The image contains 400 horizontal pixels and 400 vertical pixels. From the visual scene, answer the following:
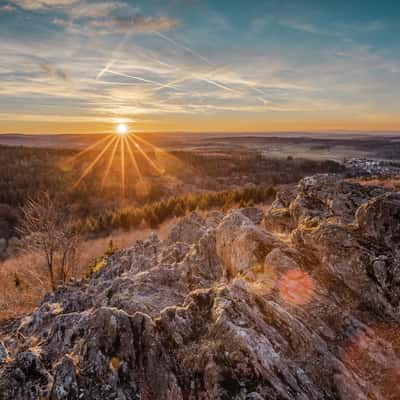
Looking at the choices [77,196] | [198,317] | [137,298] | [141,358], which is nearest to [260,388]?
[198,317]

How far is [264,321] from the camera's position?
6.57 metres

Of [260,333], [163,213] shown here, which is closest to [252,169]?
[163,213]

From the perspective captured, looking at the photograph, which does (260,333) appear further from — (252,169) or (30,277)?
(252,169)

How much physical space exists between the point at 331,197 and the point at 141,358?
8.52 metres

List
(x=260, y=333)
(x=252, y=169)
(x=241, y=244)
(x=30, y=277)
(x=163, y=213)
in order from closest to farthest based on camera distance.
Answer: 1. (x=260, y=333)
2. (x=241, y=244)
3. (x=30, y=277)
4. (x=163, y=213)
5. (x=252, y=169)

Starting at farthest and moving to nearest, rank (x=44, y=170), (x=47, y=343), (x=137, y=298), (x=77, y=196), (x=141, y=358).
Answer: (x=44, y=170)
(x=77, y=196)
(x=137, y=298)
(x=47, y=343)
(x=141, y=358)

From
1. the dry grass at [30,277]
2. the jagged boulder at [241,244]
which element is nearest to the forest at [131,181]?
the dry grass at [30,277]

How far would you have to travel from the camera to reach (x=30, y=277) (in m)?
26.9

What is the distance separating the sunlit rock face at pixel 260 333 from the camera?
561cm

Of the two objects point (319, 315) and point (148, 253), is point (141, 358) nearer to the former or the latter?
point (319, 315)

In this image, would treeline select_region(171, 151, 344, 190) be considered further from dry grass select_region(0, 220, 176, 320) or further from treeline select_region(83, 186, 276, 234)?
dry grass select_region(0, 220, 176, 320)

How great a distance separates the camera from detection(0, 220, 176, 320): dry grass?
860 inches

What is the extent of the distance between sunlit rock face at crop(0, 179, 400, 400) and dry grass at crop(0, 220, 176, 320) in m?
14.4

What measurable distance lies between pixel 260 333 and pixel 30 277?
26.9m
